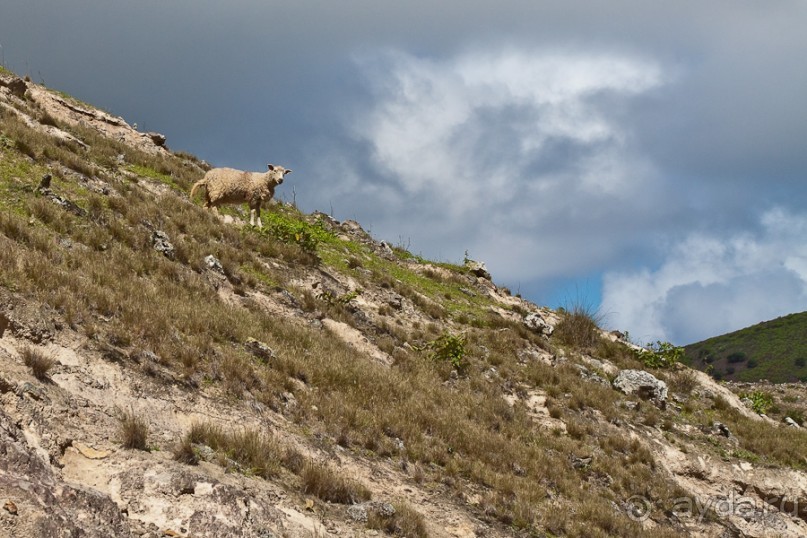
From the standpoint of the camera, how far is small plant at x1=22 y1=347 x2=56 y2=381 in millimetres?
6948

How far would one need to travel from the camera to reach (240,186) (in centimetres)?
1994

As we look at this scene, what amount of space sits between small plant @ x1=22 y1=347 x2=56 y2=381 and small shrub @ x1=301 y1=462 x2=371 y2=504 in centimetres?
319

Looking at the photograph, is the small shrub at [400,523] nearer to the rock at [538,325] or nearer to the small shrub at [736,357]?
the rock at [538,325]

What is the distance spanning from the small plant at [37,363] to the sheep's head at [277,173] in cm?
1362

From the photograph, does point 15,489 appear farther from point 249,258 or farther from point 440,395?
point 249,258

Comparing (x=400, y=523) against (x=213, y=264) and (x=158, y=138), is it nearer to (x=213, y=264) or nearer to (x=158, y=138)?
(x=213, y=264)

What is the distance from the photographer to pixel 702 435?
15602 millimetres

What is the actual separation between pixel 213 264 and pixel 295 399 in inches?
225

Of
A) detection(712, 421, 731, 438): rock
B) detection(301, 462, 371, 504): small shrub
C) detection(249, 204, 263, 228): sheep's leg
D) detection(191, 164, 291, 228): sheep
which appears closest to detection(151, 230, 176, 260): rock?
detection(249, 204, 263, 228): sheep's leg

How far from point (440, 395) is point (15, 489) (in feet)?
29.6

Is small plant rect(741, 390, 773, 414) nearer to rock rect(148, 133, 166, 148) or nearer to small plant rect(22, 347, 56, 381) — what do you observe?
small plant rect(22, 347, 56, 381)

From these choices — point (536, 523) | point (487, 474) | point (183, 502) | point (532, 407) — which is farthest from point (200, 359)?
point (532, 407)

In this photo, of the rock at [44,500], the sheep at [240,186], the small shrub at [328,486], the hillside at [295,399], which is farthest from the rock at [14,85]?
the small shrub at [328,486]

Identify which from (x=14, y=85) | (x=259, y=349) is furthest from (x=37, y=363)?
(x=14, y=85)
